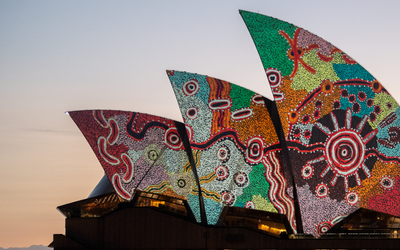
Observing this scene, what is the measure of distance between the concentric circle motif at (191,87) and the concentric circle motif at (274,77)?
5.20 metres

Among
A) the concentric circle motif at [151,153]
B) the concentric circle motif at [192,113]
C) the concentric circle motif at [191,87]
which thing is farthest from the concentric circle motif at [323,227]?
the concentric circle motif at [151,153]

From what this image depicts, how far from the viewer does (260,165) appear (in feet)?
112

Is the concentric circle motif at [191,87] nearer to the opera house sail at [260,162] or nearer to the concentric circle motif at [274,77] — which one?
the opera house sail at [260,162]

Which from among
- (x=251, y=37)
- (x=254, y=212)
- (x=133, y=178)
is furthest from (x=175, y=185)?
(x=251, y=37)

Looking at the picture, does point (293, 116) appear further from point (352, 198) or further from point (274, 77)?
point (352, 198)

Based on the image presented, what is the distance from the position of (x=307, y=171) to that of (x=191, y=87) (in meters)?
9.14

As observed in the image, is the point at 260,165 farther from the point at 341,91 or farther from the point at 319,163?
the point at 341,91

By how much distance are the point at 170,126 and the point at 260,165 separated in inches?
283

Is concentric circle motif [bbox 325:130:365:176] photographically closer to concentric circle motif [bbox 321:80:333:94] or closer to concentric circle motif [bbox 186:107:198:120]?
concentric circle motif [bbox 321:80:333:94]

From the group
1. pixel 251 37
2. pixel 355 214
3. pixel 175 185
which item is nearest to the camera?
pixel 251 37

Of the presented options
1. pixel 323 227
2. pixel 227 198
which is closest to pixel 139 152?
pixel 227 198

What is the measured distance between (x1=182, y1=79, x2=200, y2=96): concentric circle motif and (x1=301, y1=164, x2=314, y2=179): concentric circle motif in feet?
28.0

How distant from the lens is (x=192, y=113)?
3438 centimetres

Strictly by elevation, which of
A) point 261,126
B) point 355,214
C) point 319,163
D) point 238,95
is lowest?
point 355,214
